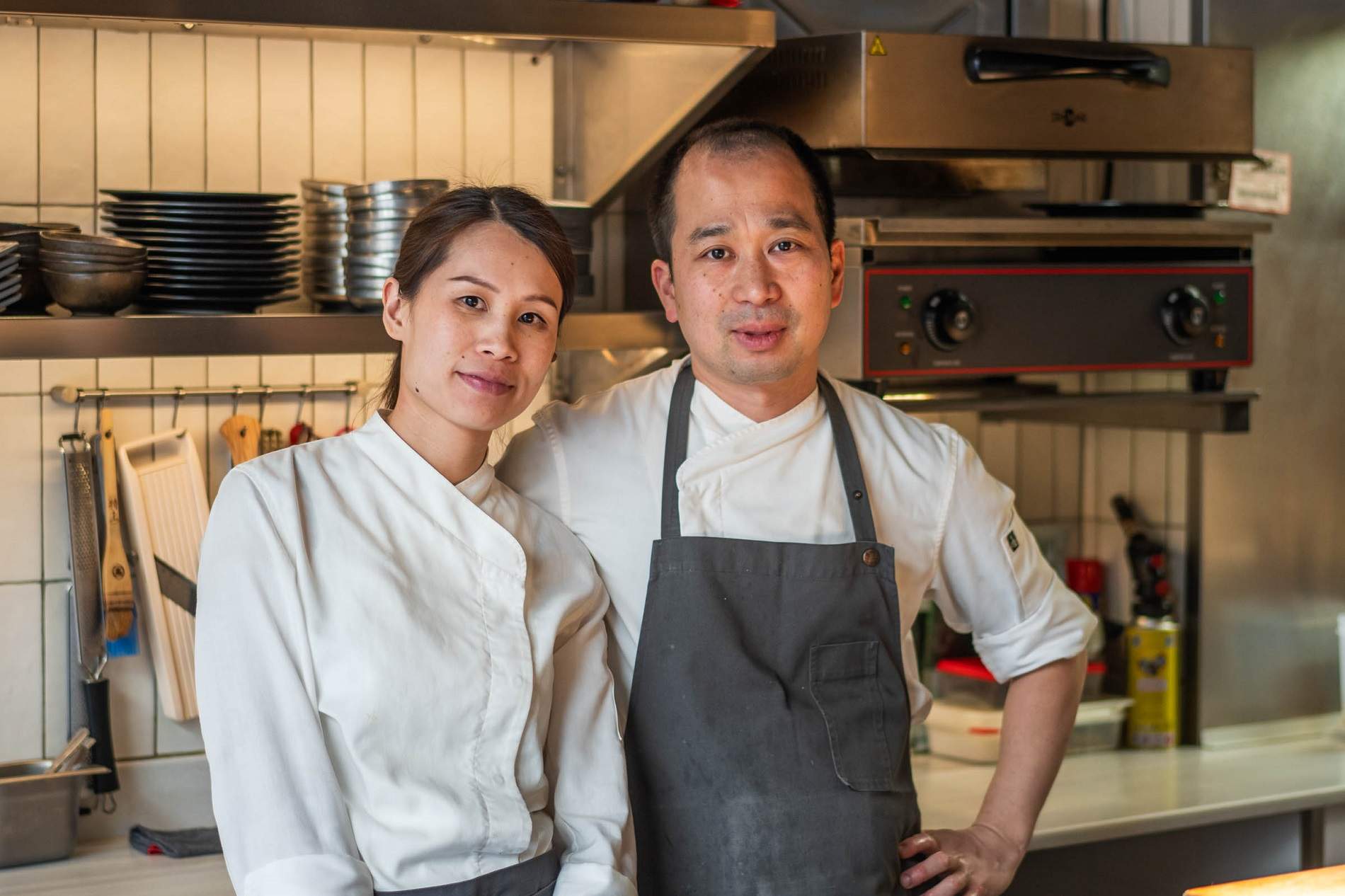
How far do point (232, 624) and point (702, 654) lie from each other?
50 centimetres

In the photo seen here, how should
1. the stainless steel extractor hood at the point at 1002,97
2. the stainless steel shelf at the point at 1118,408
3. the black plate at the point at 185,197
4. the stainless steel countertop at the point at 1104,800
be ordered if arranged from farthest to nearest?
1. the stainless steel shelf at the point at 1118,408
2. the stainless steel extractor hood at the point at 1002,97
3. the stainless steel countertop at the point at 1104,800
4. the black plate at the point at 185,197

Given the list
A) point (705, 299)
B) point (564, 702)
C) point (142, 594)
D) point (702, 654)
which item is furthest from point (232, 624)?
point (142, 594)

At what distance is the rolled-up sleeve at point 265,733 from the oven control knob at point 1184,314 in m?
1.47

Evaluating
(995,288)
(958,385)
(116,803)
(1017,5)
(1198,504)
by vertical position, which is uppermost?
(1017,5)

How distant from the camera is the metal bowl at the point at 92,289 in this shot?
5.64ft

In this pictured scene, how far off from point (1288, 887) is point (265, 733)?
110 cm

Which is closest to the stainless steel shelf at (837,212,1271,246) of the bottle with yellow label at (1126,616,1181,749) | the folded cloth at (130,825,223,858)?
the bottle with yellow label at (1126,616,1181,749)

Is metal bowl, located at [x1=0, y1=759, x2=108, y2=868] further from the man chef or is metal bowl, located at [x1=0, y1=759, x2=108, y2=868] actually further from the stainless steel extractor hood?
the stainless steel extractor hood

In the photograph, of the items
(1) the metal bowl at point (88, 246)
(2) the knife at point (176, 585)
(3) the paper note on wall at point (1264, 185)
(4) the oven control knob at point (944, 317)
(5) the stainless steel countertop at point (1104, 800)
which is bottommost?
(5) the stainless steel countertop at point (1104, 800)

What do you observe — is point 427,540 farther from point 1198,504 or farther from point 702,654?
point 1198,504

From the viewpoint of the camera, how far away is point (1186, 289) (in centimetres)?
221

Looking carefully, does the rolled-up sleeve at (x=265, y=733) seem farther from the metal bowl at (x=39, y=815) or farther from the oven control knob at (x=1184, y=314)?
the oven control knob at (x=1184, y=314)

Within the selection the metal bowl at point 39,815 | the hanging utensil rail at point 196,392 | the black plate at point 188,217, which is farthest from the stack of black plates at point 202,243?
the metal bowl at point 39,815

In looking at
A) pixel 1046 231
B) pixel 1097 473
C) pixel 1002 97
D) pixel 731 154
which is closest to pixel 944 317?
pixel 1046 231
